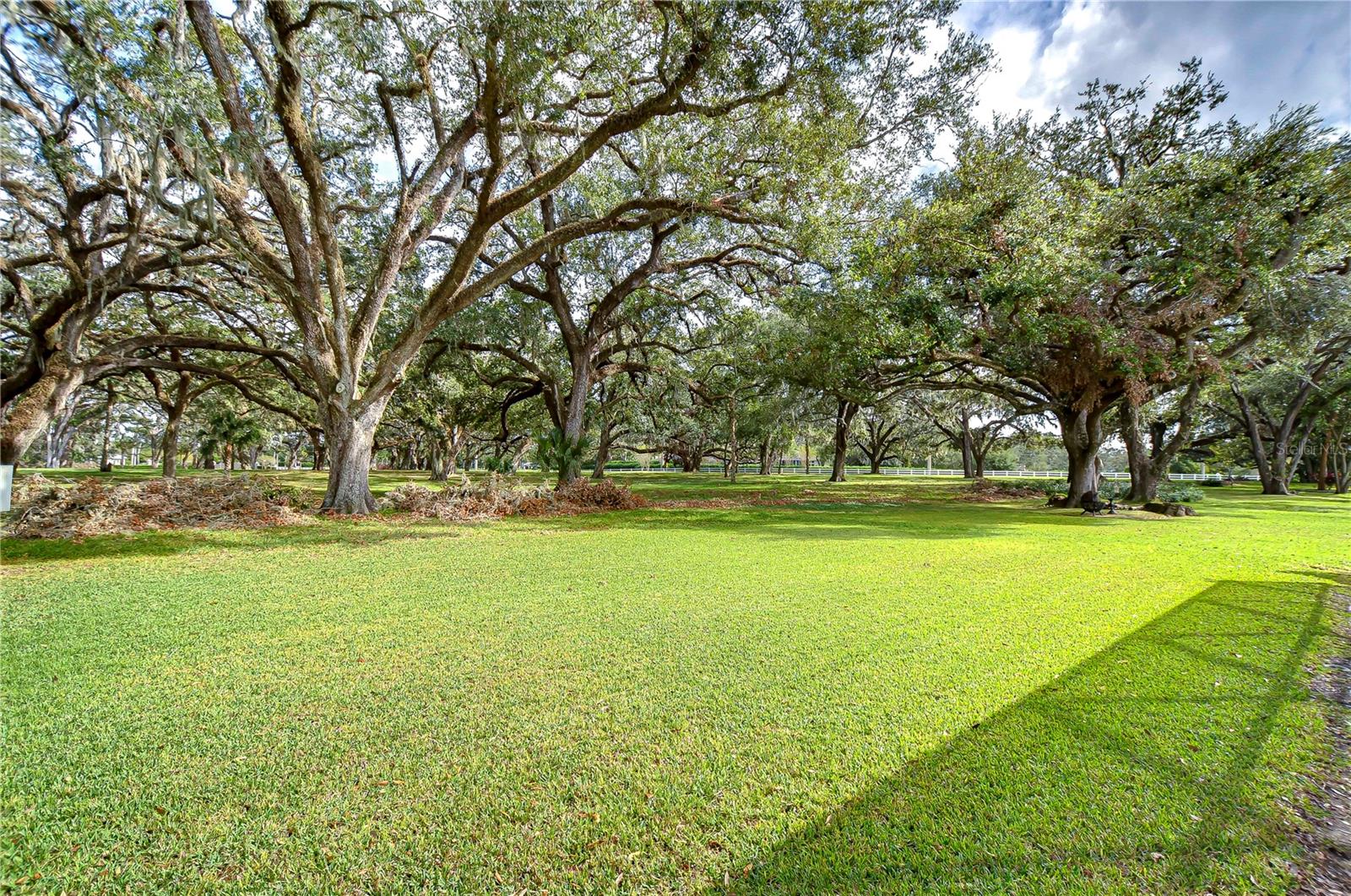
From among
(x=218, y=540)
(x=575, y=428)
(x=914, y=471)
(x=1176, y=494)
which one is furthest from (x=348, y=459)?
(x=914, y=471)

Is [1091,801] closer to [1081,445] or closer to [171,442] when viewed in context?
[1081,445]

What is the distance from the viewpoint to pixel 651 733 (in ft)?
7.64

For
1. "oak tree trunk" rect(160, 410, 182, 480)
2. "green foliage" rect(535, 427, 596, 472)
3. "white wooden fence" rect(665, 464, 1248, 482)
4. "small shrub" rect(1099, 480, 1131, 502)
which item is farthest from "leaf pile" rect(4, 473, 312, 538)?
"white wooden fence" rect(665, 464, 1248, 482)

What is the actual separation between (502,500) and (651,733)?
970cm

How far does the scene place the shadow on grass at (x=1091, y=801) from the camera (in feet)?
5.15

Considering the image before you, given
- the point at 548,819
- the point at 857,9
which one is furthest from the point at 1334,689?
the point at 857,9

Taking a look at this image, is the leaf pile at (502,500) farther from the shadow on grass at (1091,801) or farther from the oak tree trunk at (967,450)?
the oak tree trunk at (967,450)

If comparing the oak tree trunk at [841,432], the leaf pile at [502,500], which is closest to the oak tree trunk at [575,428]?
the leaf pile at [502,500]

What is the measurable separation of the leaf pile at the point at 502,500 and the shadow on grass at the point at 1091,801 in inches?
389

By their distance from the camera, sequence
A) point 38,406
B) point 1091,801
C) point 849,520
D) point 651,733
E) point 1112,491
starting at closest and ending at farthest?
point 1091,801 → point 651,733 → point 38,406 → point 849,520 → point 1112,491

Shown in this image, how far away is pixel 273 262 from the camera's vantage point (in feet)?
27.8

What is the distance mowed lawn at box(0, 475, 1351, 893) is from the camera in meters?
1.60

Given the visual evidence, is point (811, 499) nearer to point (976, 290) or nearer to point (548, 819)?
point (976, 290)

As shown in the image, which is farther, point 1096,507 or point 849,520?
point 1096,507
